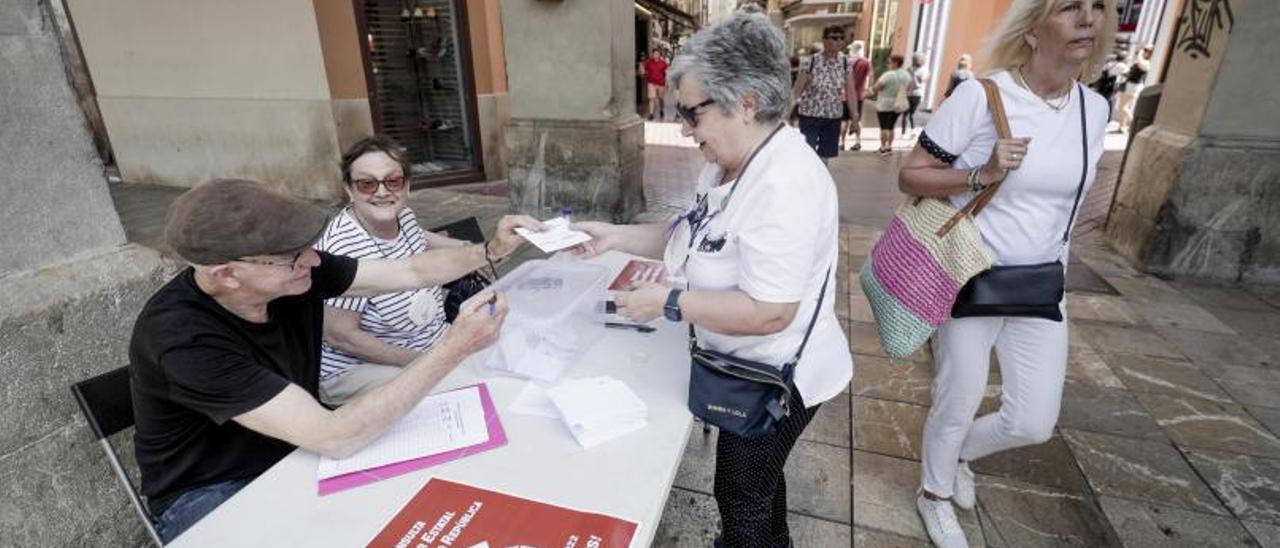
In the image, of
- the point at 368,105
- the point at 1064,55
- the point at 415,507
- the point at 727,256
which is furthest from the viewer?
the point at 368,105

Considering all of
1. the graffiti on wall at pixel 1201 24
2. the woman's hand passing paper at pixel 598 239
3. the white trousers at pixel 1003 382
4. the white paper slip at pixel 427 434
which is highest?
the graffiti on wall at pixel 1201 24

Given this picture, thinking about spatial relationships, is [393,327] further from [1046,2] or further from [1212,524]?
[1212,524]

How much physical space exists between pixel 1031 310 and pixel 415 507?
1.80 metres

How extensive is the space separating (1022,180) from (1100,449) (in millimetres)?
1704

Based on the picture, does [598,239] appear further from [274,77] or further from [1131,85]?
[1131,85]

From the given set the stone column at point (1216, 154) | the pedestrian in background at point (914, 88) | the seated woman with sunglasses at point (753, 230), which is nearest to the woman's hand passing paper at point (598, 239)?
the seated woman with sunglasses at point (753, 230)

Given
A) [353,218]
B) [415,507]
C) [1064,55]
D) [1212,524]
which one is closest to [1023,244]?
[1064,55]

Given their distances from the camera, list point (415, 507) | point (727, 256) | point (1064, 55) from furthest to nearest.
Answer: point (1064, 55) → point (727, 256) → point (415, 507)

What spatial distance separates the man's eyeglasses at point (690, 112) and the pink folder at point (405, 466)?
884 millimetres

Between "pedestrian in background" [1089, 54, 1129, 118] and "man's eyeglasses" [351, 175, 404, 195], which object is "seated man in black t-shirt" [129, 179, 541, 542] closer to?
"man's eyeglasses" [351, 175, 404, 195]

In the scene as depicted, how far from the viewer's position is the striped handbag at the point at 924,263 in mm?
1832

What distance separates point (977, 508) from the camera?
7.86 feet

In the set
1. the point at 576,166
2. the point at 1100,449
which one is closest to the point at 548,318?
the point at 1100,449

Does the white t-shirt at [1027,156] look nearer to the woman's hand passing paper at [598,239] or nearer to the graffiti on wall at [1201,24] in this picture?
the woman's hand passing paper at [598,239]
